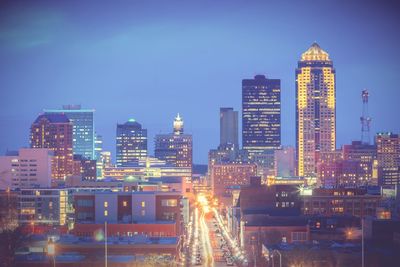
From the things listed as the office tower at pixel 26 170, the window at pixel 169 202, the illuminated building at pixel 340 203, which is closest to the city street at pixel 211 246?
the window at pixel 169 202

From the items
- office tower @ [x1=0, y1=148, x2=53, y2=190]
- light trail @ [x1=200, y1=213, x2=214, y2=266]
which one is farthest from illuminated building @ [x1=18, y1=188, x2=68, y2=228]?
office tower @ [x1=0, y1=148, x2=53, y2=190]

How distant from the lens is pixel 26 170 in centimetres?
15588

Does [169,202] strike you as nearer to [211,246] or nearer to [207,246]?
[207,246]

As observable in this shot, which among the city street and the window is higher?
the window

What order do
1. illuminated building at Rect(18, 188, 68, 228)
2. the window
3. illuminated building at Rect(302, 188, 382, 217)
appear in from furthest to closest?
illuminated building at Rect(302, 188, 382, 217)
illuminated building at Rect(18, 188, 68, 228)
the window

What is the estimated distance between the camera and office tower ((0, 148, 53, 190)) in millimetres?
153000

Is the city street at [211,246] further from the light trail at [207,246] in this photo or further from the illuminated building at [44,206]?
the illuminated building at [44,206]

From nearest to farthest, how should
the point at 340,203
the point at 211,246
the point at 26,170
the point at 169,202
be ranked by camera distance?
the point at 169,202 < the point at 211,246 < the point at 340,203 < the point at 26,170

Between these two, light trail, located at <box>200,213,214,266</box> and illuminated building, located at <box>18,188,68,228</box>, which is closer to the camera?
light trail, located at <box>200,213,214,266</box>

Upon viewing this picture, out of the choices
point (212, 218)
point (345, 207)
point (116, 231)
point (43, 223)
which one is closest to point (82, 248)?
point (116, 231)

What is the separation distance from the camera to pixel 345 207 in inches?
4845

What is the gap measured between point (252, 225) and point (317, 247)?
901 inches

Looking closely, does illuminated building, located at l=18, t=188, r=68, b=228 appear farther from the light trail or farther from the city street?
the light trail

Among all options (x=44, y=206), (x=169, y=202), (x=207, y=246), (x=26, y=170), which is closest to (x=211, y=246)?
(x=207, y=246)
